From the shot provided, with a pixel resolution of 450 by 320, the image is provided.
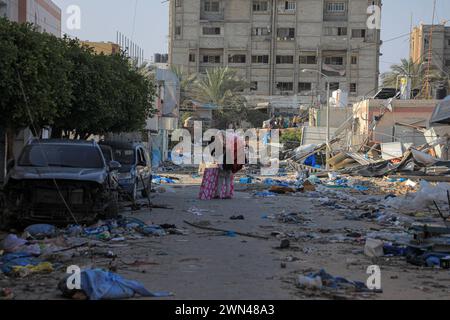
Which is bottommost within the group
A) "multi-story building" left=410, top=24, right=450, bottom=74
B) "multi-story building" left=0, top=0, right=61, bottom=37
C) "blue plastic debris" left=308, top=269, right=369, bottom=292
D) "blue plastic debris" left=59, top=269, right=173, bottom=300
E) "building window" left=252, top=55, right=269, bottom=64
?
"blue plastic debris" left=308, top=269, right=369, bottom=292

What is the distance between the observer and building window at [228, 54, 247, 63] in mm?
94188

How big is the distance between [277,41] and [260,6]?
540cm

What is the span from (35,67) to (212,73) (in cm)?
5865

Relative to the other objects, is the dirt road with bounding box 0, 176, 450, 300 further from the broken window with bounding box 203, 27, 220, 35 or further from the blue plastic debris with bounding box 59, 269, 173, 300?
the broken window with bounding box 203, 27, 220, 35

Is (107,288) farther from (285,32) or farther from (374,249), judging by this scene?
(285,32)

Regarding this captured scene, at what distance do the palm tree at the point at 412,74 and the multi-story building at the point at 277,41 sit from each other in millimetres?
19650

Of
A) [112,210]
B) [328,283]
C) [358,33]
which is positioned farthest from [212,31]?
[328,283]

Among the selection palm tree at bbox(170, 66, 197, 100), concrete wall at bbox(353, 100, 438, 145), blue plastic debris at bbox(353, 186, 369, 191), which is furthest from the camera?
palm tree at bbox(170, 66, 197, 100)

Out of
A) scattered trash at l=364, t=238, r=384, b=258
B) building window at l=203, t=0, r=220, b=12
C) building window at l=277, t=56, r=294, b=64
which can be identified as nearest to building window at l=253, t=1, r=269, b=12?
building window at l=203, t=0, r=220, b=12

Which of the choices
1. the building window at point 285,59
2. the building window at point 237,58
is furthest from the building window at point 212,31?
the building window at point 285,59

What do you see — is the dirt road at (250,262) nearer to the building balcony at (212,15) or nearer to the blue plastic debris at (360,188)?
the blue plastic debris at (360,188)

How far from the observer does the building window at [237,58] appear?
309 feet

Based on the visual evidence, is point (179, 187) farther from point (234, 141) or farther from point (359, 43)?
point (359, 43)

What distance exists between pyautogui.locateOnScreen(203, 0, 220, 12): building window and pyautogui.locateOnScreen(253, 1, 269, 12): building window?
522cm
